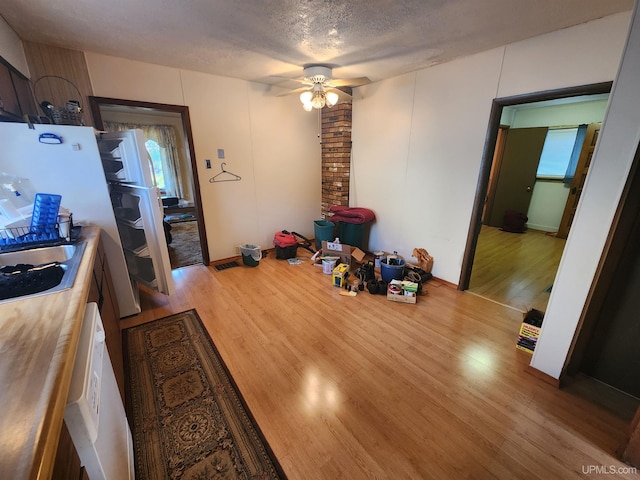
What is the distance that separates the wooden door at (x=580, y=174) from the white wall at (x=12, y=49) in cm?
691

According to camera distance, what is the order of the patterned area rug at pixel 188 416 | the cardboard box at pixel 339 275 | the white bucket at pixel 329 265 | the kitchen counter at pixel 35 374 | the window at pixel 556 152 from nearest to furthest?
the kitchen counter at pixel 35 374, the patterned area rug at pixel 188 416, the cardboard box at pixel 339 275, the white bucket at pixel 329 265, the window at pixel 556 152

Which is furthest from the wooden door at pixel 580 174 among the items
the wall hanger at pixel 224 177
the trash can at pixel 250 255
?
the wall hanger at pixel 224 177

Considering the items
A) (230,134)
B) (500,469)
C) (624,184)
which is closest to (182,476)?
(500,469)

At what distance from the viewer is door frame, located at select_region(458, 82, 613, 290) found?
6.85 ft

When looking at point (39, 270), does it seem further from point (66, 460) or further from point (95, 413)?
point (66, 460)

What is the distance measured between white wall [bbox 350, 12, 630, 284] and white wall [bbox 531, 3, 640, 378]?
0.89 meters

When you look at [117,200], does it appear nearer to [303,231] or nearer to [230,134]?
[230,134]

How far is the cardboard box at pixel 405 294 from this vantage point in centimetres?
279

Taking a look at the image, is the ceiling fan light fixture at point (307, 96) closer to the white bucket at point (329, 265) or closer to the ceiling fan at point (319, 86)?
the ceiling fan at point (319, 86)

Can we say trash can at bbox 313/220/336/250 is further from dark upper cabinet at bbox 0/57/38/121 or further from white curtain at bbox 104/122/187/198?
white curtain at bbox 104/122/187/198

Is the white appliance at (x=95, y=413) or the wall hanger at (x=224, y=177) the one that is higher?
the wall hanger at (x=224, y=177)

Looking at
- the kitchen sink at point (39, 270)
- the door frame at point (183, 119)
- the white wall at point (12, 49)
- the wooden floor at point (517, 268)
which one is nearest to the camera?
the kitchen sink at point (39, 270)

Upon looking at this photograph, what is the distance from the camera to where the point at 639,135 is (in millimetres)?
1343

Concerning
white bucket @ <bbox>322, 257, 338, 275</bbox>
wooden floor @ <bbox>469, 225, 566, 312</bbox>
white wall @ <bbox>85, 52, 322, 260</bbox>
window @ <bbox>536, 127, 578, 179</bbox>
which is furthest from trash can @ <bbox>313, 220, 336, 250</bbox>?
window @ <bbox>536, 127, 578, 179</bbox>
